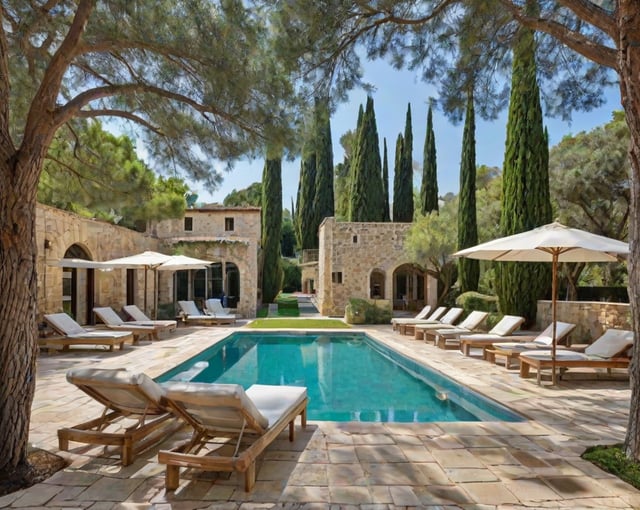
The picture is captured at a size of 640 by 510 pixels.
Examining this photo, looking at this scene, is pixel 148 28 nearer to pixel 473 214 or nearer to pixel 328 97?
pixel 328 97

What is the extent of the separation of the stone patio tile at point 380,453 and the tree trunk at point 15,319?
2.80m

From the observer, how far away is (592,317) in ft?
33.1

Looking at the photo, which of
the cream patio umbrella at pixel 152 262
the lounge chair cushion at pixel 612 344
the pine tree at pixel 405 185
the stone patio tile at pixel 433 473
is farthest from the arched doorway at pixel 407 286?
the stone patio tile at pixel 433 473

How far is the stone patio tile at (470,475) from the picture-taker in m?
3.44

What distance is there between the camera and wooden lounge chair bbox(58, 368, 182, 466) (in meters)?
3.64

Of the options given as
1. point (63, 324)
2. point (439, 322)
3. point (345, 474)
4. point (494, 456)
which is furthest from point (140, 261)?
point (494, 456)

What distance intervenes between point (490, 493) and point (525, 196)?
11983 millimetres

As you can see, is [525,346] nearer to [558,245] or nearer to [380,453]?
[558,245]

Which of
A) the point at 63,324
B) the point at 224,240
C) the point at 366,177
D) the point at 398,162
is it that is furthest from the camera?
the point at 398,162

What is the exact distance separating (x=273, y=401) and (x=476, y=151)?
17.5 metres

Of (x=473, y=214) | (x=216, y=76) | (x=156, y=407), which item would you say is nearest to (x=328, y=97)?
(x=216, y=76)

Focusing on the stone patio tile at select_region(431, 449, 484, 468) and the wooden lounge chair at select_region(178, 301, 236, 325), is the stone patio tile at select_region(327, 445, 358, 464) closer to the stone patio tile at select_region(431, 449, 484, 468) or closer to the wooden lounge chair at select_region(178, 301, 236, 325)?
the stone patio tile at select_region(431, 449, 484, 468)

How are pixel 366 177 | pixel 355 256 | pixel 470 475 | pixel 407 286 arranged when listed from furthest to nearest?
pixel 407 286 < pixel 366 177 < pixel 355 256 < pixel 470 475

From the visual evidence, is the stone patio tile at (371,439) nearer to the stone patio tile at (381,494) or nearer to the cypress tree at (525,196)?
the stone patio tile at (381,494)
